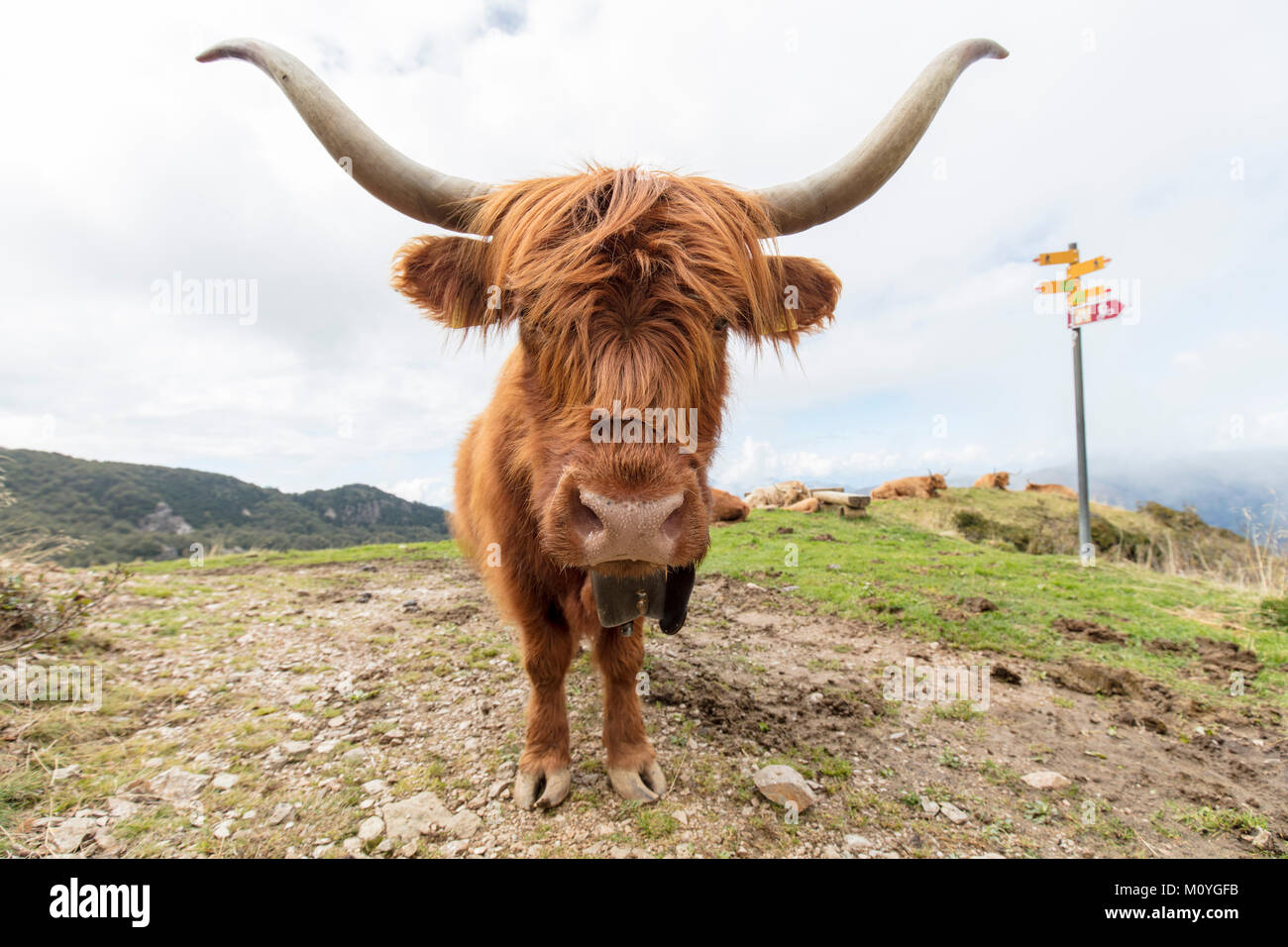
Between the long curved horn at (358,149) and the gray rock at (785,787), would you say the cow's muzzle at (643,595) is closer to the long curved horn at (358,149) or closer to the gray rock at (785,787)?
the gray rock at (785,787)

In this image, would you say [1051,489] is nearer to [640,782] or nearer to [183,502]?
[640,782]

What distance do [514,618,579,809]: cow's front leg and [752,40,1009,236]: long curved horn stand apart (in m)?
2.54

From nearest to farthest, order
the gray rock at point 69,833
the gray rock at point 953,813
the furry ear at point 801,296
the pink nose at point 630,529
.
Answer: the pink nose at point 630,529 < the gray rock at point 69,833 < the gray rock at point 953,813 < the furry ear at point 801,296

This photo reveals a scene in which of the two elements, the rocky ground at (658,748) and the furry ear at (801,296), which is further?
the furry ear at (801,296)

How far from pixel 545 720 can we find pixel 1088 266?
14.0 meters

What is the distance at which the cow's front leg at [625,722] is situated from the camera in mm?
2572

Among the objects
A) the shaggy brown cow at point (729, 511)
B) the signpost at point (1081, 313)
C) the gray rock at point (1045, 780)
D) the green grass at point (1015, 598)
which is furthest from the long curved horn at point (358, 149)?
the signpost at point (1081, 313)

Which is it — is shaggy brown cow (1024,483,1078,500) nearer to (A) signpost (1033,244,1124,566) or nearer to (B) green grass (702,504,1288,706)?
(A) signpost (1033,244,1124,566)

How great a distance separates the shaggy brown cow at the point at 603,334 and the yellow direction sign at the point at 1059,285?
11.1 m

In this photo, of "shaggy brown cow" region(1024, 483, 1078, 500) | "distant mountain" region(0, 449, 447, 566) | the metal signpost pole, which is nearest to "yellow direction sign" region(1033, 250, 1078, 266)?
the metal signpost pole

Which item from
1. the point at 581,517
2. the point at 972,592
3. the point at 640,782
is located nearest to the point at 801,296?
the point at 581,517

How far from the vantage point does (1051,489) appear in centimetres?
1909

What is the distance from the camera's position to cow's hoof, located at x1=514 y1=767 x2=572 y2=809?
248 cm

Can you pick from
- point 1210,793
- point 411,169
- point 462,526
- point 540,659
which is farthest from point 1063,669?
point 411,169
